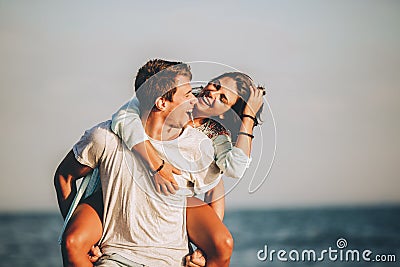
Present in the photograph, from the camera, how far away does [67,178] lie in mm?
2471

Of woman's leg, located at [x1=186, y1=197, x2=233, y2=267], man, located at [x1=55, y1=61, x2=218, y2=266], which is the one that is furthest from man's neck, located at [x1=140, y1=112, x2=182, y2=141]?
woman's leg, located at [x1=186, y1=197, x2=233, y2=267]

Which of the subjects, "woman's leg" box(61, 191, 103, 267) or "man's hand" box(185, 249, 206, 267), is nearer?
"woman's leg" box(61, 191, 103, 267)

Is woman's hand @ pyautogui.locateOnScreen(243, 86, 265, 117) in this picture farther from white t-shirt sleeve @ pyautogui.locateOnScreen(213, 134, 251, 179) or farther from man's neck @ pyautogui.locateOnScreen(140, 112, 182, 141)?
man's neck @ pyautogui.locateOnScreen(140, 112, 182, 141)

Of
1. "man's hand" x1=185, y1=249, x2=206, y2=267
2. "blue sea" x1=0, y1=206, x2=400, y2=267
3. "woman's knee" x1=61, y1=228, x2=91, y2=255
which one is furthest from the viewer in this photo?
"blue sea" x1=0, y1=206, x2=400, y2=267

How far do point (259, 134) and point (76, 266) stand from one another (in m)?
0.72

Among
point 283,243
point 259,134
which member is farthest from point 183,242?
point 283,243

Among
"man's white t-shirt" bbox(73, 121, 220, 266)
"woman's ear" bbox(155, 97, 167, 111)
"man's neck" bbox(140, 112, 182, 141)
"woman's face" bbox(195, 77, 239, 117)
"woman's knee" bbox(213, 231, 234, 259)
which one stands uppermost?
"woman's face" bbox(195, 77, 239, 117)

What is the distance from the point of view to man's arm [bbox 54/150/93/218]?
2424 mm

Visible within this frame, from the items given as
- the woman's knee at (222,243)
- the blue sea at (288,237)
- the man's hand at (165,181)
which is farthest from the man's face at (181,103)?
the blue sea at (288,237)

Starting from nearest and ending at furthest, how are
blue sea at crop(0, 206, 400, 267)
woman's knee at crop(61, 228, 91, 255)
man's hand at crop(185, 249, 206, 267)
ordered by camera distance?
woman's knee at crop(61, 228, 91, 255) → man's hand at crop(185, 249, 206, 267) → blue sea at crop(0, 206, 400, 267)

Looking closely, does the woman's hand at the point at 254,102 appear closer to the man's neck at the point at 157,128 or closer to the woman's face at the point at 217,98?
the woman's face at the point at 217,98

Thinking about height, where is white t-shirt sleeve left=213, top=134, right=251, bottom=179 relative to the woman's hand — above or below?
below

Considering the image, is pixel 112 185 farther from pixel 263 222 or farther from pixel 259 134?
pixel 263 222

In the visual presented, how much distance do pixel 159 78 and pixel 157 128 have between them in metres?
0.16
